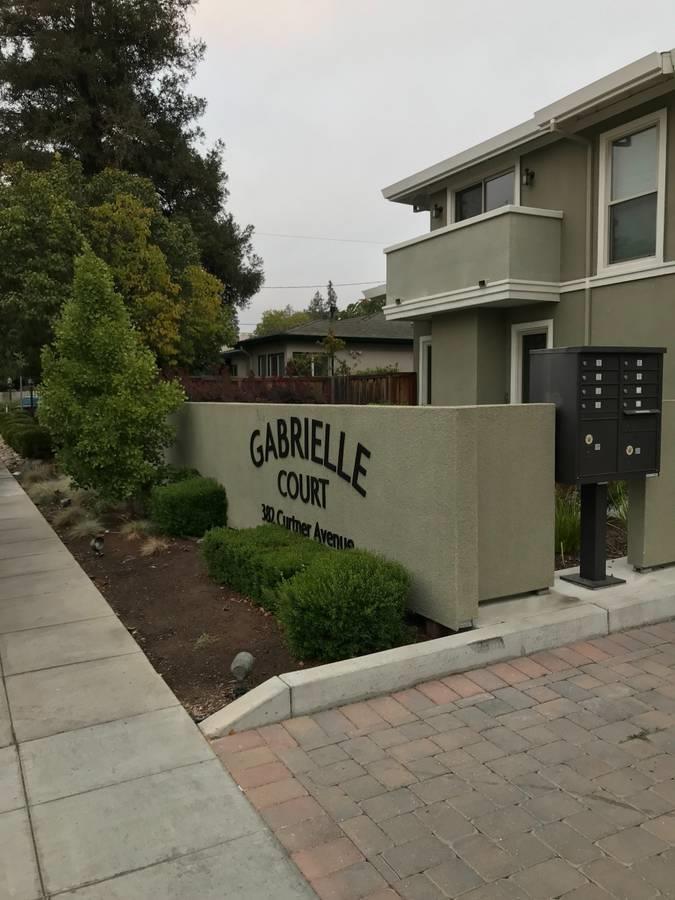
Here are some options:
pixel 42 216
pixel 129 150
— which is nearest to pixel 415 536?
pixel 42 216

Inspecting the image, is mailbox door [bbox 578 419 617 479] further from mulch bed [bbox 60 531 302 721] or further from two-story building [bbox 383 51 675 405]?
two-story building [bbox 383 51 675 405]

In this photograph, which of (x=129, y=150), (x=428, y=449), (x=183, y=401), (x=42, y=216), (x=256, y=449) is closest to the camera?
(x=428, y=449)

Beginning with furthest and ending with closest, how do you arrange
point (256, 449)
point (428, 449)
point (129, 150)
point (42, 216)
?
point (129, 150) → point (42, 216) → point (256, 449) → point (428, 449)

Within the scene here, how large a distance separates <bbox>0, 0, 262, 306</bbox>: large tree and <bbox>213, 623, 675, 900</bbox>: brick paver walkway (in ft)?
66.8

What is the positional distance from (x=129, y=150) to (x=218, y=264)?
491 centimetres

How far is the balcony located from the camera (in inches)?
408

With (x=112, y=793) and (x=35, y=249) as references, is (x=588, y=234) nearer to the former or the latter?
(x=112, y=793)

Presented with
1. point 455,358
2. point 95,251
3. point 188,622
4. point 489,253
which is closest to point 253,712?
point 188,622

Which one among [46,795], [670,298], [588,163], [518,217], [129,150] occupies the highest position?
[129,150]

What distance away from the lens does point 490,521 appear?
4.73 metres

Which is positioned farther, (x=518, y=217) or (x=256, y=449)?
(x=518, y=217)

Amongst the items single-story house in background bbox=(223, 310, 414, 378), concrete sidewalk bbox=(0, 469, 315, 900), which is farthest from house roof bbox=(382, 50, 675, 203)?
single-story house in background bbox=(223, 310, 414, 378)

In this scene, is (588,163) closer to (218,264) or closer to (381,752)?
(381,752)

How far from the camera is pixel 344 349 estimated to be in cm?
2570
